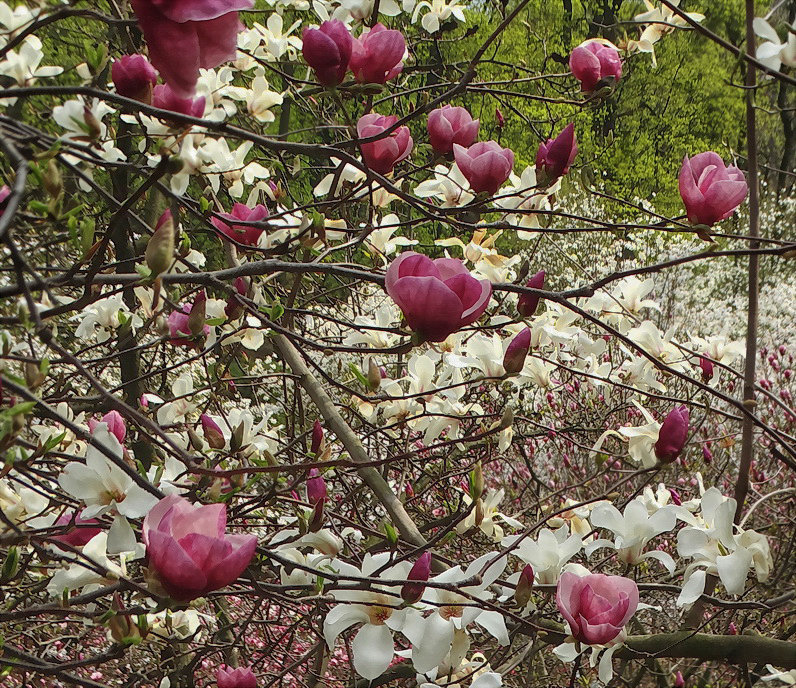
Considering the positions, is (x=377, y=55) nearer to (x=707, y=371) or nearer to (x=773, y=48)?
(x=773, y=48)

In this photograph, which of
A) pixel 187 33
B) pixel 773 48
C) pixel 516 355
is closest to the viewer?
pixel 187 33

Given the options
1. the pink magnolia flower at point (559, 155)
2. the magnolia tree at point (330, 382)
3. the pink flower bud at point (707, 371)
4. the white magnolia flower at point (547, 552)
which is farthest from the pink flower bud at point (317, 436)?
the pink flower bud at point (707, 371)

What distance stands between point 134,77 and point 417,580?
2.44 ft

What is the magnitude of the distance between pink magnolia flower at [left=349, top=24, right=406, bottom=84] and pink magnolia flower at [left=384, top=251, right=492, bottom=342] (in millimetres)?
439

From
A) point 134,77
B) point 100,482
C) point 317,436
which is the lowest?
point 100,482

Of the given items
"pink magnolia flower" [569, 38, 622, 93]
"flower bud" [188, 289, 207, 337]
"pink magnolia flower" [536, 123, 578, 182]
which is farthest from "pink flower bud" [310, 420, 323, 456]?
"pink magnolia flower" [569, 38, 622, 93]

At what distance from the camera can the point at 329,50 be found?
1104mm

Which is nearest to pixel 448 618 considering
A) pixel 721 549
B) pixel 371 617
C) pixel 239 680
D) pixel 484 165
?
pixel 371 617

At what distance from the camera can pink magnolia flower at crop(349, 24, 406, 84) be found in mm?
1146

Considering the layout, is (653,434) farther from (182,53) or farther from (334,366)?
(334,366)

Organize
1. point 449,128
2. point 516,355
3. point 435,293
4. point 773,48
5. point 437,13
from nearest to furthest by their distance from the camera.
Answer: point 435,293 < point 773,48 < point 516,355 < point 449,128 < point 437,13

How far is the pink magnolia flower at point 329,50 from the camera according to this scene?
1097 mm

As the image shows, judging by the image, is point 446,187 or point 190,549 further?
point 446,187

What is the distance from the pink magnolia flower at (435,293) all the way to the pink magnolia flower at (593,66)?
0.82 meters
